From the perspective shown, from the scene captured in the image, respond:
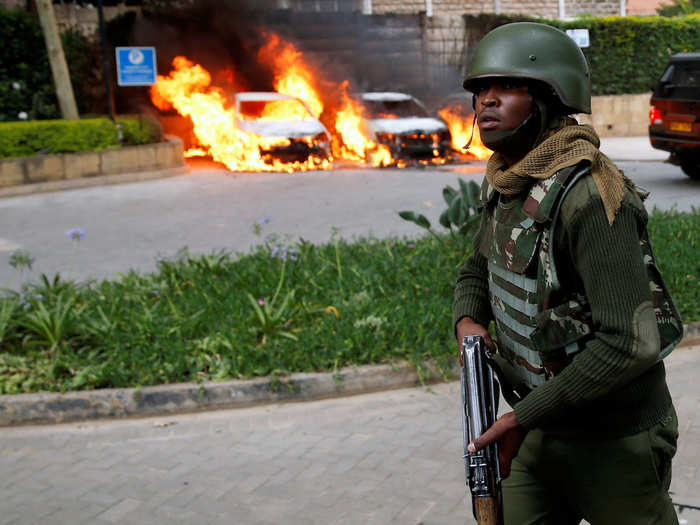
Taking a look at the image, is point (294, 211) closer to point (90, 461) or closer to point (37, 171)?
point (37, 171)

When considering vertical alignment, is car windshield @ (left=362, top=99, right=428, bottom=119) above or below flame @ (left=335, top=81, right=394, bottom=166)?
above

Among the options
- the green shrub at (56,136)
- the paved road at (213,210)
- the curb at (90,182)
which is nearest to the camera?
the paved road at (213,210)

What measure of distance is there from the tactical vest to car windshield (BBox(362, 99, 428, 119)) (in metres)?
17.3

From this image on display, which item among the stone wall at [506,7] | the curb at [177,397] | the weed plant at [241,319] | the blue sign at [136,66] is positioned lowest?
the curb at [177,397]

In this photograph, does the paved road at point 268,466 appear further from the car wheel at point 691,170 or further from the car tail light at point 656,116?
the car wheel at point 691,170

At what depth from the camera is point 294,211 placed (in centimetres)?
1209

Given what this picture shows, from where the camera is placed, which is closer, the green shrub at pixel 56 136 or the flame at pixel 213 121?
the green shrub at pixel 56 136

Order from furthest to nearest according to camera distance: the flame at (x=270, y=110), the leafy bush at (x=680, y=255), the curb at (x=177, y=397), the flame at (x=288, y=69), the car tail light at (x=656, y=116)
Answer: the flame at (x=288, y=69), the flame at (x=270, y=110), the car tail light at (x=656, y=116), the leafy bush at (x=680, y=255), the curb at (x=177, y=397)

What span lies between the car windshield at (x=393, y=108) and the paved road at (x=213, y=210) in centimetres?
273

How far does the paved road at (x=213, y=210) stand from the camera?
977 centimetres

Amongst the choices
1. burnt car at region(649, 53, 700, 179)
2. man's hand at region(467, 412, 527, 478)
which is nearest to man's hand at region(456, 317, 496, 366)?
man's hand at region(467, 412, 527, 478)

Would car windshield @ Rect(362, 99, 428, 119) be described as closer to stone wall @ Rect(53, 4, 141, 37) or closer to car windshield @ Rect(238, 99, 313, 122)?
car windshield @ Rect(238, 99, 313, 122)

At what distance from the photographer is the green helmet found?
76.6 inches

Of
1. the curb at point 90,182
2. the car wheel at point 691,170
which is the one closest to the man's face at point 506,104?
the car wheel at point 691,170
